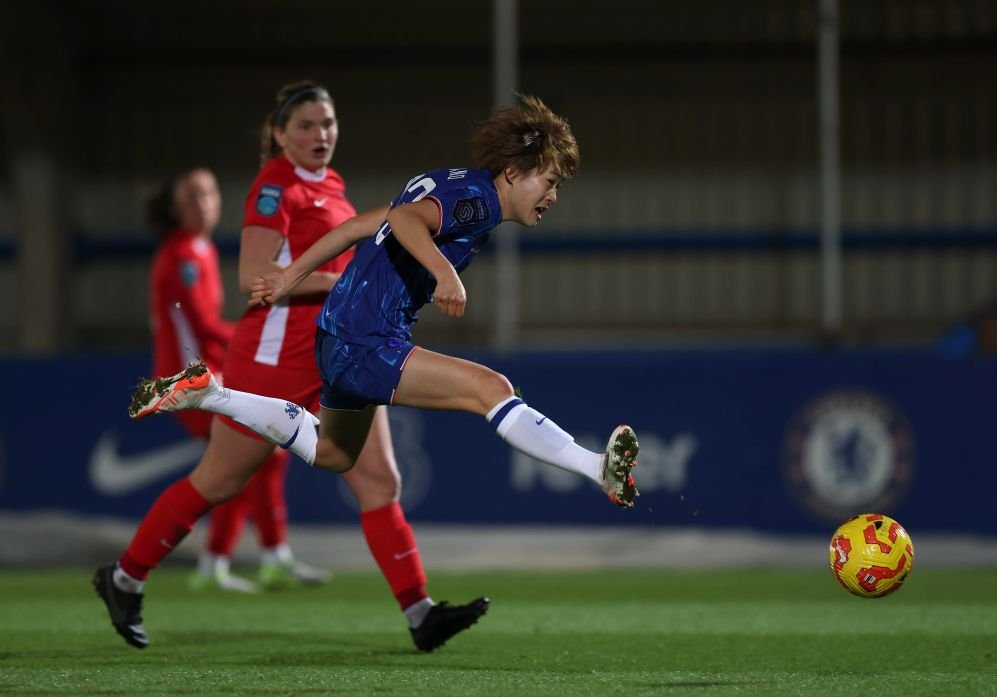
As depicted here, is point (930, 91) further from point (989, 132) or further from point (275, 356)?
point (275, 356)

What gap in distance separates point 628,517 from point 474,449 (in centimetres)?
101

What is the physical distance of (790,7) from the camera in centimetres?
1725

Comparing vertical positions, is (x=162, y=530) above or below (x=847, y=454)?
above

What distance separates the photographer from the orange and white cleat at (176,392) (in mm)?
4574

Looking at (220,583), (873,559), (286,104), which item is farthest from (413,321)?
(220,583)

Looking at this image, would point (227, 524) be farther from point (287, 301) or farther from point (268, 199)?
point (268, 199)

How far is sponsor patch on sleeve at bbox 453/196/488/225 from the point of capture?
14.3 ft

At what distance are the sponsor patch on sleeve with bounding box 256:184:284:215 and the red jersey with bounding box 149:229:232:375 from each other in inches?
93.1

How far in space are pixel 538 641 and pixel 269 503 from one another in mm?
2558

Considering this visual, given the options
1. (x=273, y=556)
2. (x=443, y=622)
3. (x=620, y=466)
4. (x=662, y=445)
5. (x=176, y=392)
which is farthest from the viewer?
(x=662, y=445)

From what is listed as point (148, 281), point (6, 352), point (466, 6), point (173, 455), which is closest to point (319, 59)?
point (466, 6)

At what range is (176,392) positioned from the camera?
4.57 metres

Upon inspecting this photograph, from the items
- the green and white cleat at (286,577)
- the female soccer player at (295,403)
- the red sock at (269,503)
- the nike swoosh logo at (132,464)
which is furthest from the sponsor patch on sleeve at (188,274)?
the female soccer player at (295,403)

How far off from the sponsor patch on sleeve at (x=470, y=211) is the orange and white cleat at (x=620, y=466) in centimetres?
76
